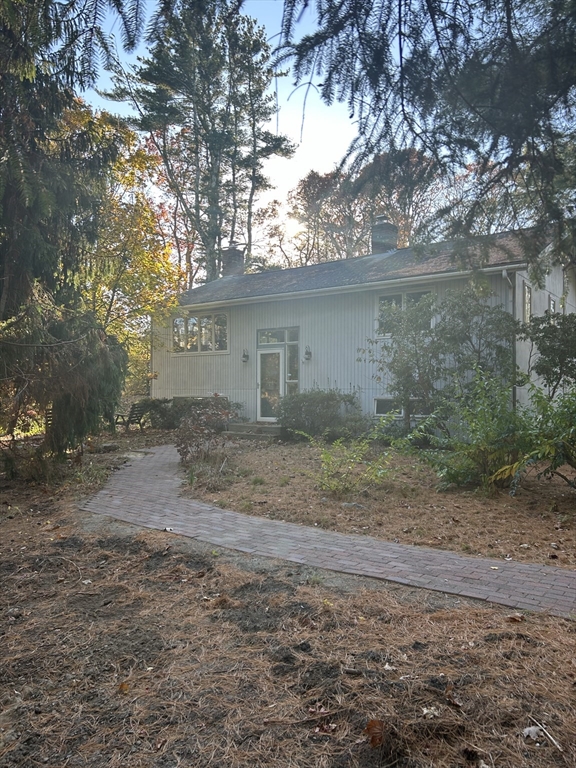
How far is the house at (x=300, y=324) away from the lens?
13.9m

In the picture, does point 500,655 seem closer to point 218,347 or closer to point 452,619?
point 452,619

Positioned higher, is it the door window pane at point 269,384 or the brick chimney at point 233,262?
the brick chimney at point 233,262

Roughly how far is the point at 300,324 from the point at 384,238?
13.8 ft

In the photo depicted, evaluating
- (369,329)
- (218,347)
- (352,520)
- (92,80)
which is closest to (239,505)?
(352,520)

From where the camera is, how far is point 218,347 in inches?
723

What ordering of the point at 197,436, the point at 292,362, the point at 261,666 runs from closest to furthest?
the point at 261,666 < the point at 197,436 < the point at 292,362

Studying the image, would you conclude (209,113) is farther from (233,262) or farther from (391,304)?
(233,262)

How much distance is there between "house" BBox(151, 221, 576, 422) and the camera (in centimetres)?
1388

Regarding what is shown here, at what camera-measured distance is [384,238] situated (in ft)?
57.6

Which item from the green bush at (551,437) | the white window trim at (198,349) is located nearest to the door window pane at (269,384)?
the white window trim at (198,349)

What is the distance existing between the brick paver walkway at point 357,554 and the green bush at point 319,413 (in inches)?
262

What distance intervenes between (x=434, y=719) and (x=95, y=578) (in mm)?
2960

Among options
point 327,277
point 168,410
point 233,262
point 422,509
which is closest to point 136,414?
point 168,410

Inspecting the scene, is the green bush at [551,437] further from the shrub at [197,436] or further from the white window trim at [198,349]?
the white window trim at [198,349]
